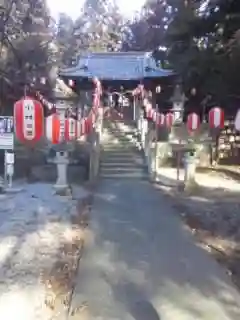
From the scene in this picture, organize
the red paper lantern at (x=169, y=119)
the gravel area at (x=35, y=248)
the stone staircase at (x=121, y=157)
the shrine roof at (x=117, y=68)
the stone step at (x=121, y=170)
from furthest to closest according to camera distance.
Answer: the shrine roof at (x=117, y=68) < the red paper lantern at (x=169, y=119) < the stone step at (x=121, y=170) < the stone staircase at (x=121, y=157) < the gravel area at (x=35, y=248)

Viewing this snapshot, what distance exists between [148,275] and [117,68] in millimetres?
18789

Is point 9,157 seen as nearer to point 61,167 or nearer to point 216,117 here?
point 61,167

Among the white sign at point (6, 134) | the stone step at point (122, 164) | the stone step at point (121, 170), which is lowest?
the stone step at point (121, 170)

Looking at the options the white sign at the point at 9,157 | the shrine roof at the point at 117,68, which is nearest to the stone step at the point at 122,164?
the white sign at the point at 9,157

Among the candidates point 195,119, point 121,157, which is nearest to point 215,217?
point 195,119

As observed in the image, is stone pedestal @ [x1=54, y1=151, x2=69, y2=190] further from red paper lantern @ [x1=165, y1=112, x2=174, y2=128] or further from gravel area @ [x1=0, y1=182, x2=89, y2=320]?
red paper lantern @ [x1=165, y1=112, x2=174, y2=128]

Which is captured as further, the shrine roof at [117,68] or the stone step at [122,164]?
the shrine roof at [117,68]

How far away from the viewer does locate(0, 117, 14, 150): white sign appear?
12.5m


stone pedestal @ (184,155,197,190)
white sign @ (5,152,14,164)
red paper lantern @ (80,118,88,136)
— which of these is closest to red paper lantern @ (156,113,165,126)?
red paper lantern @ (80,118,88,136)

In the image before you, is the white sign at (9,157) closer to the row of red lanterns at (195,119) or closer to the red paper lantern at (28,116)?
the red paper lantern at (28,116)

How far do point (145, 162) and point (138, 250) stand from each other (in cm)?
789

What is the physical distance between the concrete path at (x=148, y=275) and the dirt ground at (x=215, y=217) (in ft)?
0.74

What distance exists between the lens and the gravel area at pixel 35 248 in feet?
16.5

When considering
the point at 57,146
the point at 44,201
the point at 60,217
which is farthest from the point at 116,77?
the point at 60,217
